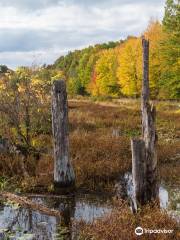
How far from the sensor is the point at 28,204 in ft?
33.5

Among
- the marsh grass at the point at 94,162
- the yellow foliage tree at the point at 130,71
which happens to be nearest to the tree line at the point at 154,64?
the yellow foliage tree at the point at 130,71

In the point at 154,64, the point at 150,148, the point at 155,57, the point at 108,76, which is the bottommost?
the point at 150,148

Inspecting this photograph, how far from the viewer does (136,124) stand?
84.8 ft

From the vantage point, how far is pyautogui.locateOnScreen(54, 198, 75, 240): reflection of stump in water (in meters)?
8.35

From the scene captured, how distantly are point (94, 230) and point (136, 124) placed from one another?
18409mm

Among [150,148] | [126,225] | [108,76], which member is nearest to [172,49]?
[108,76]

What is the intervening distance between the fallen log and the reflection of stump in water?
7.1 inches

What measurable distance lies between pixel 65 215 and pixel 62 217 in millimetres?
248

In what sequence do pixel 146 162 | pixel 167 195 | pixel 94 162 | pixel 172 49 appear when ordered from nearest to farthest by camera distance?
pixel 146 162 → pixel 167 195 → pixel 94 162 → pixel 172 49

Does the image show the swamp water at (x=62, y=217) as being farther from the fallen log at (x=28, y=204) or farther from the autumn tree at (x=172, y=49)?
the autumn tree at (x=172, y=49)

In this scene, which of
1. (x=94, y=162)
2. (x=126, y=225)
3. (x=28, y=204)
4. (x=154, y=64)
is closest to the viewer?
(x=126, y=225)

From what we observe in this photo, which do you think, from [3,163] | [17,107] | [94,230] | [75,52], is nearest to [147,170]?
[94,230]

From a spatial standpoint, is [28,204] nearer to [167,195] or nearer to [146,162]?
[146,162]

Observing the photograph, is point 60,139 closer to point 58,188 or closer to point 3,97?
point 58,188
